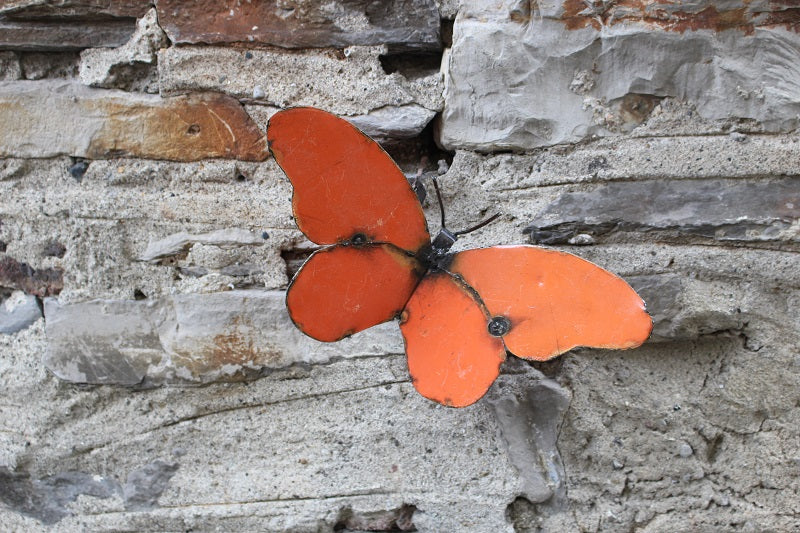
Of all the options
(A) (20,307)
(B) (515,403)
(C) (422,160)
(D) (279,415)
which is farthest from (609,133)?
(A) (20,307)

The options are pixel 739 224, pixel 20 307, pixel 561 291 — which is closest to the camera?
pixel 561 291

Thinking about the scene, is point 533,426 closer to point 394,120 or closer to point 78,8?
point 394,120

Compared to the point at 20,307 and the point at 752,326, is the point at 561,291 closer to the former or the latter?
the point at 752,326

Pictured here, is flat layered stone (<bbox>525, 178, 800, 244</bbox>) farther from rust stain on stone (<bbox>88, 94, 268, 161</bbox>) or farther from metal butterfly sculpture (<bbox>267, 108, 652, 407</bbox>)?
rust stain on stone (<bbox>88, 94, 268, 161</bbox>)

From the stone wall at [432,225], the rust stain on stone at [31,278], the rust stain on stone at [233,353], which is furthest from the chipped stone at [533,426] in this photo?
the rust stain on stone at [31,278]

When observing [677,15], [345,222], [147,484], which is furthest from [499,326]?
[147,484]

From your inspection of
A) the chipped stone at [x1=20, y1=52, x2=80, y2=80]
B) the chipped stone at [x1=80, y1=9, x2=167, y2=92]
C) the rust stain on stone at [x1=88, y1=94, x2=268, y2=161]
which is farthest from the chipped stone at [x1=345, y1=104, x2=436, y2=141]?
the chipped stone at [x1=20, y1=52, x2=80, y2=80]
